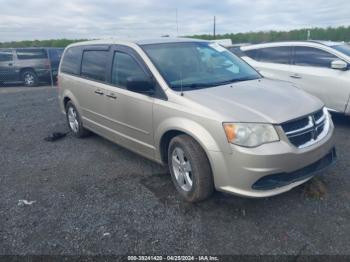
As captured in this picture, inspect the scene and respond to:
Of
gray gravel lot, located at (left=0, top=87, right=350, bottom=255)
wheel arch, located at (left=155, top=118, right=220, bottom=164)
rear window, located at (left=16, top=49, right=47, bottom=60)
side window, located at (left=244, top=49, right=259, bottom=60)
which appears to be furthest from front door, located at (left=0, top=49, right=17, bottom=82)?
wheel arch, located at (left=155, top=118, right=220, bottom=164)

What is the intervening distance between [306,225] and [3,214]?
123 inches

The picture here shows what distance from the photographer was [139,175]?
13.4 ft

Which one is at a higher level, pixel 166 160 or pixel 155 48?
pixel 155 48

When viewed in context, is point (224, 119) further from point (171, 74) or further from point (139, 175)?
point (139, 175)

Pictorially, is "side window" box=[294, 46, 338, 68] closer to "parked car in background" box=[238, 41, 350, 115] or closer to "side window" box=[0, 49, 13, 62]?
"parked car in background" box=[238, 41, 350, 115]

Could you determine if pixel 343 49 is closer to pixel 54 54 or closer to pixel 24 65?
pixel 54 54

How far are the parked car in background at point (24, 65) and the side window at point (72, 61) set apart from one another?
29.6 ft

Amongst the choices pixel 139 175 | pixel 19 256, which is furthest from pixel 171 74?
pixel 19 256

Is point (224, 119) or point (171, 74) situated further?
point (171, 74)

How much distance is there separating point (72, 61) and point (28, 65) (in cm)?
962

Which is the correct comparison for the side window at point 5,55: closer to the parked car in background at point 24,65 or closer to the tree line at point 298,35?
the parked car in background at point 24,65

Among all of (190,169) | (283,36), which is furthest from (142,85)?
(283,36)

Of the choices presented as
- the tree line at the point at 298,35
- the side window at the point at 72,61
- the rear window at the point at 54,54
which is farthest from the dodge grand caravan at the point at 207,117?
the tree line at the point at 298,35

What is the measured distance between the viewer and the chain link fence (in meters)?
13.6
